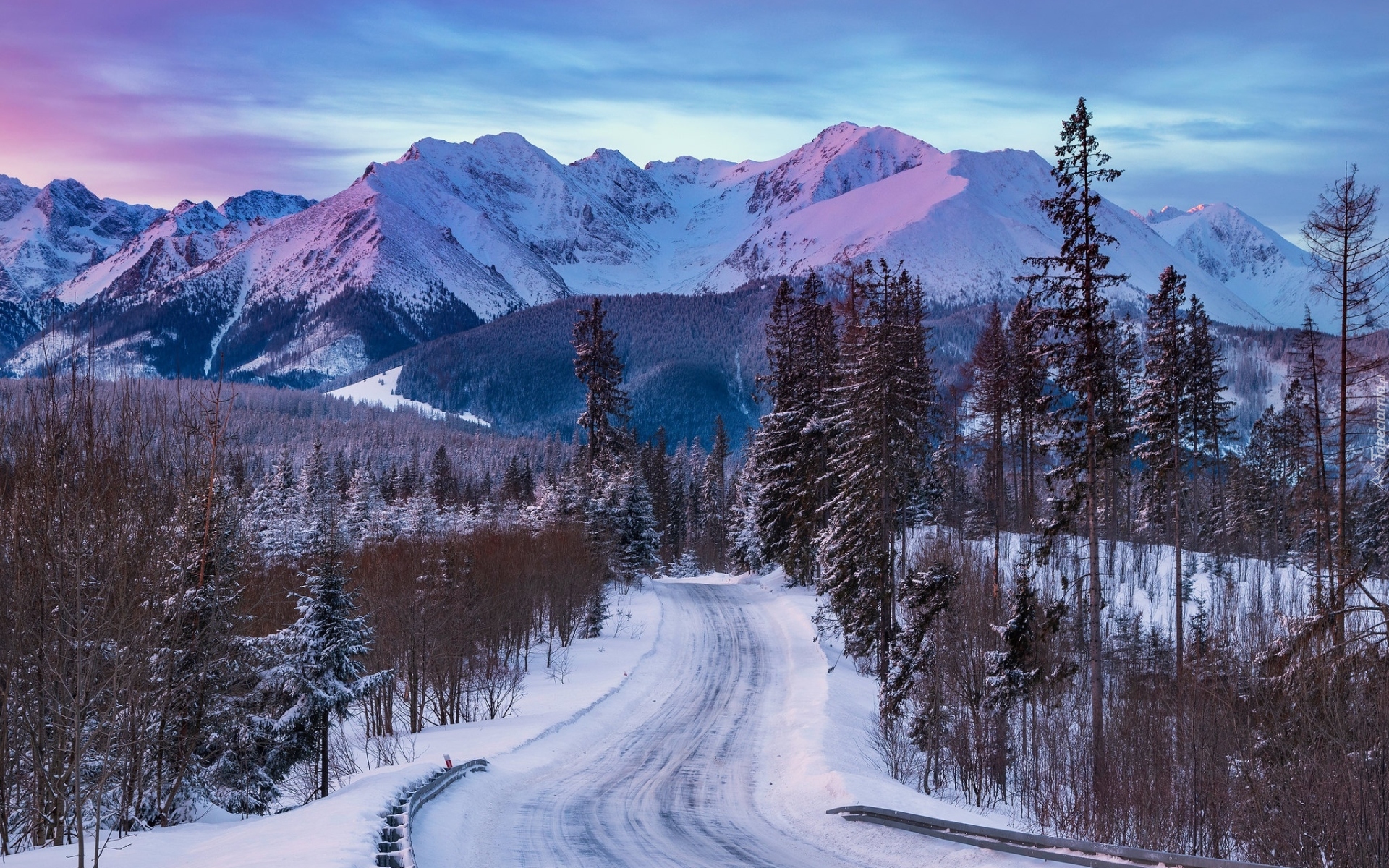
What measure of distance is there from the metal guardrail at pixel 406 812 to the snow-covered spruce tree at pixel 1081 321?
14319 millimetres

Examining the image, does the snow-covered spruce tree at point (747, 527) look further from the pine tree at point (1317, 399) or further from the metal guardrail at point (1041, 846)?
the metal guardrail at point (1041, 846)

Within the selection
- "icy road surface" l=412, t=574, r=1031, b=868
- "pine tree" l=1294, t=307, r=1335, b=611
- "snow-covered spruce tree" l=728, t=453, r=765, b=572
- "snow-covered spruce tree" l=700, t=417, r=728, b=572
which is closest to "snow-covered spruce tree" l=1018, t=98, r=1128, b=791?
"pine tree" l=1294, t=307, r=1335, b=611

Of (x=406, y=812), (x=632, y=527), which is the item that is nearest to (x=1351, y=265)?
(x=406, y=812)

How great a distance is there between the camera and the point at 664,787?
18328mm

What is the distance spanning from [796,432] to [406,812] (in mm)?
36745

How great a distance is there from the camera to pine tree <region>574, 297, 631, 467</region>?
5094cm

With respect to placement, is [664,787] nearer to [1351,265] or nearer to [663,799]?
[663,799]

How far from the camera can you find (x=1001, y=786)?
A: 24.3 metres

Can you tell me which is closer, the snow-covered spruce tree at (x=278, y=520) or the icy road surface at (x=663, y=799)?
the icy road surface at (x=663, y=799)

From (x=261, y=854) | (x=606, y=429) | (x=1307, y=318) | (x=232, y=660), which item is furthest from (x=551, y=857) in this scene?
(x=606, y=429)

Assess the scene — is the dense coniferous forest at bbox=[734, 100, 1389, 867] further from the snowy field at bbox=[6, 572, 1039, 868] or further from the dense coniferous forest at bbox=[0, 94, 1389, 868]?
the snowy field at bbox=[6, 572, 1039, 868]

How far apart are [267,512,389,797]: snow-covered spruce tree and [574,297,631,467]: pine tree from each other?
2976 centimetres


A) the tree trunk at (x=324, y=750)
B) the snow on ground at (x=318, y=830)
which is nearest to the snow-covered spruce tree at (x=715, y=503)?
the snow on ground at (x=318, y=830)

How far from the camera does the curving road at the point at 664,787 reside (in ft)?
44.0
